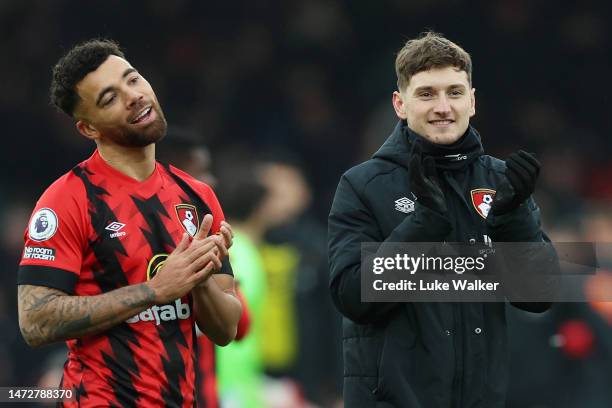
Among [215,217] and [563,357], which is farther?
[563,357]

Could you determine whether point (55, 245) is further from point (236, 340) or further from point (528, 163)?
point (236, 340)

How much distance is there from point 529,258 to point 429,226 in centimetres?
38

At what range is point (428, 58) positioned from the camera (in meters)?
3.60

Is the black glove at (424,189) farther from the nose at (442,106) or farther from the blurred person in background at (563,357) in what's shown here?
the blurred person in background at (563,357)

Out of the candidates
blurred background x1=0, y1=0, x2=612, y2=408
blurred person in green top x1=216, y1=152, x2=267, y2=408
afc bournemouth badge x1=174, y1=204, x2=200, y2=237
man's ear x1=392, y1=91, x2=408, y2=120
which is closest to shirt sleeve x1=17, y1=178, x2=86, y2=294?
afc bournemouth badge x1=174, y1=204, x2=200, y2=237

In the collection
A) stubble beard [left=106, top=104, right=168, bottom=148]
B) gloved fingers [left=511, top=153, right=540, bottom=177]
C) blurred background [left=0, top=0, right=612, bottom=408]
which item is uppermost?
blurred background [left=0, top=0, right=612, bottom=408]

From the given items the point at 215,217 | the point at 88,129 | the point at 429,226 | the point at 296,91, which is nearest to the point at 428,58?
the point at 429,226

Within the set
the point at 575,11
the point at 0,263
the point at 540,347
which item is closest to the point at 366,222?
the point at 540,347

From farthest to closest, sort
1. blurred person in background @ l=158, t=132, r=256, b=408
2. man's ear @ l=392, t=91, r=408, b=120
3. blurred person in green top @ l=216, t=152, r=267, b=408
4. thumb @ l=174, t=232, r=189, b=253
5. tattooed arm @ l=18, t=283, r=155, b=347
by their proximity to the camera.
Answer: blurred person in green top @ l=216, t=152, r=267, b=408, blurred person in background @ l=158, t=132, r=256, b=408, man's ear @ l=392, t=91, r=408, b=120, thumb @ l=174, t=232, r=189, b=253, tattooed arm @ l=18, t=283, r=155, b=347

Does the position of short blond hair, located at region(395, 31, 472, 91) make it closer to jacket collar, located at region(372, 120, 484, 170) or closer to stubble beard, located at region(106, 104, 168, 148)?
jacket collar, located at region(372, 120, 484, 170)

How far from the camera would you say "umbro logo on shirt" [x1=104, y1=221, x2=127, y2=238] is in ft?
11.4

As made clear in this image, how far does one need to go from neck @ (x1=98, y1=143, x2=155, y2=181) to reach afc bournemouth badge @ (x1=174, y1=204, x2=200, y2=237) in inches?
6.1

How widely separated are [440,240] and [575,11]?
7.58 m

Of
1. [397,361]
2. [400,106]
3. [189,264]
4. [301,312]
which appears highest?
[301,312]
